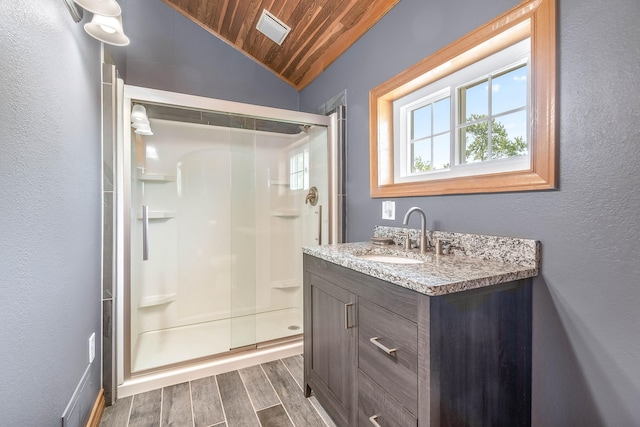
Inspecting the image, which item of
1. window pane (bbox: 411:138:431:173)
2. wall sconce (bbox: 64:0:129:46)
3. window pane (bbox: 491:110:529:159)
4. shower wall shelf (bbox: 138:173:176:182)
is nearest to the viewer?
wall sconce (bbox: 64:0:129:46)

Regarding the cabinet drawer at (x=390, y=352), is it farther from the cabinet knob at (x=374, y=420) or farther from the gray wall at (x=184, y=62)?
the gray wall at (x=184, y=62)

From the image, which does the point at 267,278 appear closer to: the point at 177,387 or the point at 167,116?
the point at 177,387

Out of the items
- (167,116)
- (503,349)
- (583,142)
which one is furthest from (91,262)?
(583,142)

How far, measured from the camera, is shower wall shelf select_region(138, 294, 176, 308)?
241 cm

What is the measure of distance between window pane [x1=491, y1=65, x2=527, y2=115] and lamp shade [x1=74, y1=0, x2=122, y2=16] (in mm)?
1707

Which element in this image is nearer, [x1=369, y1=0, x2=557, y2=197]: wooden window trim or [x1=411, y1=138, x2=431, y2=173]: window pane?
[x1=369, y1=0, x2=557, y2=197]: wooden window trim

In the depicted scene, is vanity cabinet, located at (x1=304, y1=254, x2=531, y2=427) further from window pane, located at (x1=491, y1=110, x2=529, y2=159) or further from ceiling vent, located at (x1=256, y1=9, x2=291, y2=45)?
ceiling vent, located at (x1=256, y1=9, x2=291, y2=45)

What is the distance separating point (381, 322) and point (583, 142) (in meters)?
0.92

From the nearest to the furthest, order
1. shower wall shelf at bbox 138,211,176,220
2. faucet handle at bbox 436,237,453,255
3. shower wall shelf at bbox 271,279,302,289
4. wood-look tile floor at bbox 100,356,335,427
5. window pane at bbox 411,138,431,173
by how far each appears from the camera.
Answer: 1. faucet handle at bbox 436,237,453,255
2. wood-look tile floor at bbox 100,356,335,427
3. window pane at bbox 411,138,431,173
4. shower wall shelf at bbox 138,211,176,220
5. shower wall shelf at bbox 271,279,302,289

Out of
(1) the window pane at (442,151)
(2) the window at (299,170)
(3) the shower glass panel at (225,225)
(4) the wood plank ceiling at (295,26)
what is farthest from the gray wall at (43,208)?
(1) the window pane at (442,151)

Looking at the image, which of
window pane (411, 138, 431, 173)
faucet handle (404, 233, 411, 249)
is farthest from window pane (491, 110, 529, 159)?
faucet handle (404, 233, 411, 249)

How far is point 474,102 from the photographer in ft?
4.81

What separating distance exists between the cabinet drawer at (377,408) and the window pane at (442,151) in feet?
3.88

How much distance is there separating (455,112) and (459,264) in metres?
0.86
